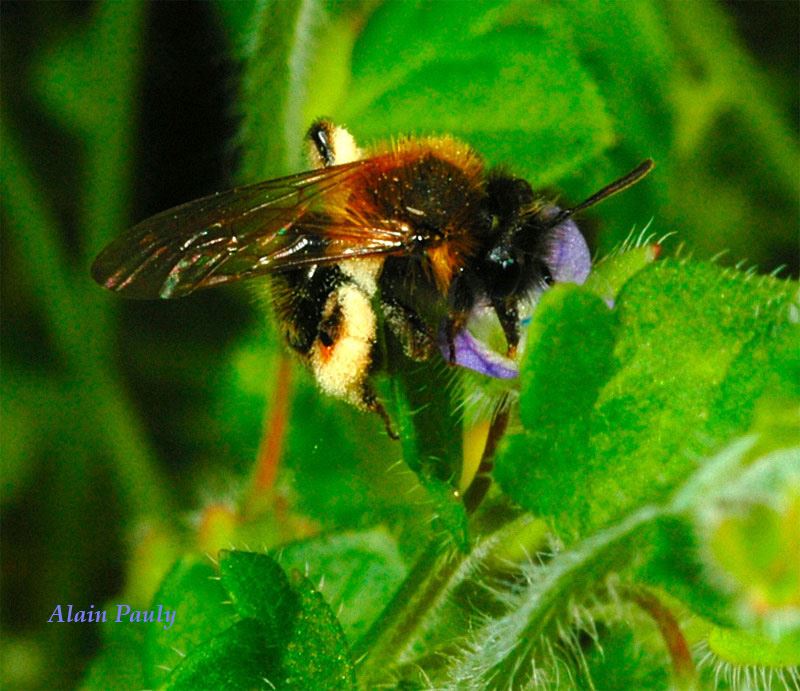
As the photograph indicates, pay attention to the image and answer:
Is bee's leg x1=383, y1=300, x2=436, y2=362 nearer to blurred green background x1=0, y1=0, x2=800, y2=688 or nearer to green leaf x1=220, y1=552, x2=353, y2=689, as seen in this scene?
green leaf x1=220, y1=552, x2=353, y2=689

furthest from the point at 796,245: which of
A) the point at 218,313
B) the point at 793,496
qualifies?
the point at 793,496

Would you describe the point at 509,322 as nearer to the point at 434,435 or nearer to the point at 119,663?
the point at 434,435

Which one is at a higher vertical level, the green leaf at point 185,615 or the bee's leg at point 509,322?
the bee's leg at point 509,322

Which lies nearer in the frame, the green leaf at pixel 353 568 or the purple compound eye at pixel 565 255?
the purple compound eye at pixel 565 255

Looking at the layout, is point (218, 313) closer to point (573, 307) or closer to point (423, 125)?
point (423, 125)

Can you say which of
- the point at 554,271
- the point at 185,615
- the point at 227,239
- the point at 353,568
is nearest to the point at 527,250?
the point at 554,271

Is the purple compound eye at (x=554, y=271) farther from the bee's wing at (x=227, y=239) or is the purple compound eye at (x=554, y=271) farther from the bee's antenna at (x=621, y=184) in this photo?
the bee's wing at (x=227, y=239)

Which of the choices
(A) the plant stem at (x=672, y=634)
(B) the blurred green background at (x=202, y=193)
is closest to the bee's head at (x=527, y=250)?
(A) the plant stem at (x=672, y=634)
